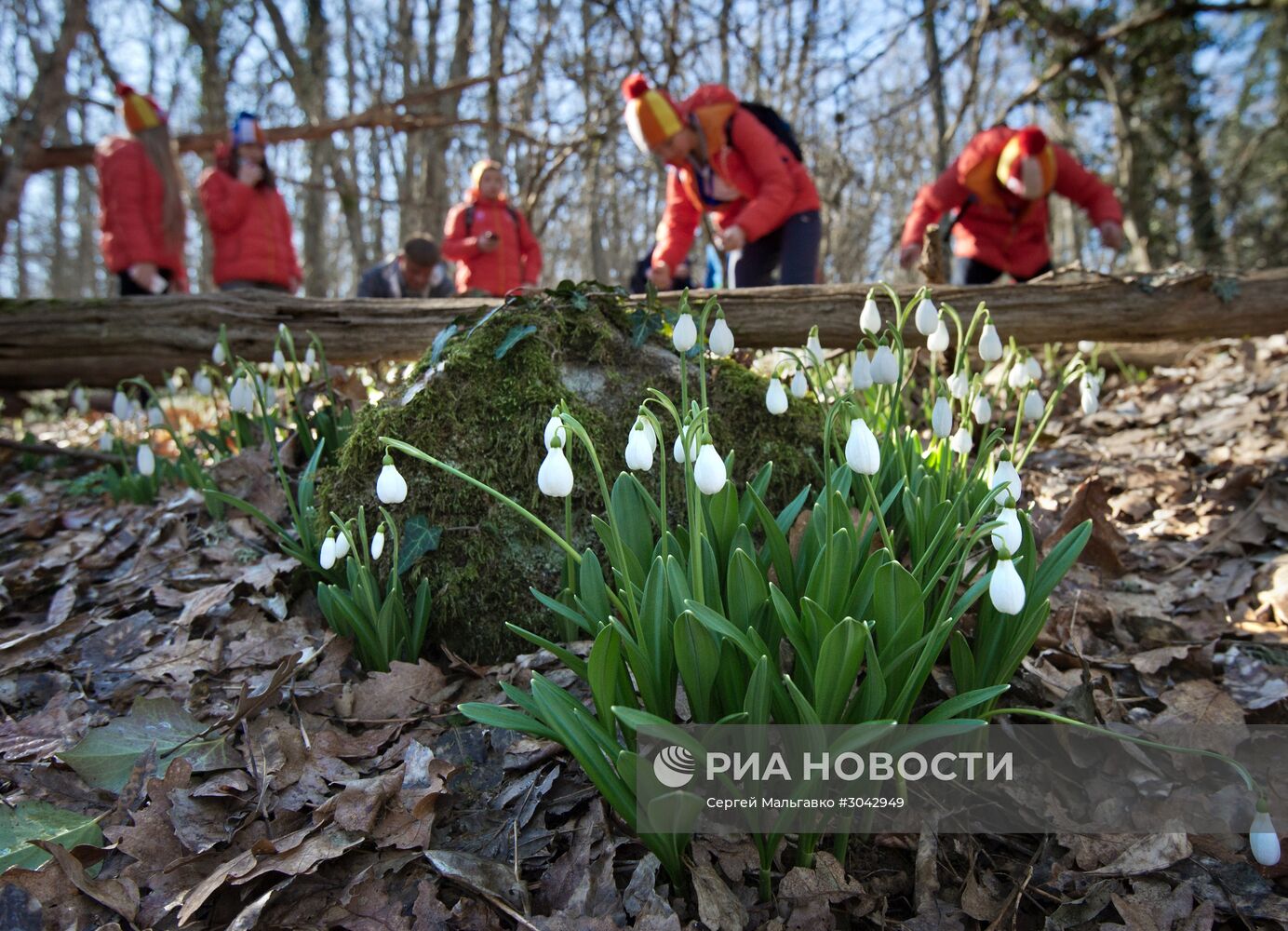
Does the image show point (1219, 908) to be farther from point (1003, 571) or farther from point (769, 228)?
point (769, 228)

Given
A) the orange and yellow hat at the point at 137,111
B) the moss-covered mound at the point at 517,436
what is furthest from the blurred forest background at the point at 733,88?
the moss-covered mound at the point at 517,436

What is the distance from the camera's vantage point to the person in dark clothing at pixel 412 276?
20.3 feet

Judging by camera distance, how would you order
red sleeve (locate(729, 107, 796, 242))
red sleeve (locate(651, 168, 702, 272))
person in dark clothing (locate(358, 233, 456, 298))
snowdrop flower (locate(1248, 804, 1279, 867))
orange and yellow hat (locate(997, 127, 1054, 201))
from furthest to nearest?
person in dark clothing (locate(358, 233, 456, 298))
red sleeve (locate(651, 168, 702, 272))
red sleeve (locate(729, 107, 796, 242))
orange and yellow hat (locate(997, 127, 1054, 201))
snowdrop flower (locate(1248, 804, 1279, 867))

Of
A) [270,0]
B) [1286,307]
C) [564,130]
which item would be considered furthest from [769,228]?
[270,0]

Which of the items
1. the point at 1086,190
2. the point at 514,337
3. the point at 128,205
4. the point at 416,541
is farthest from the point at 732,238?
the point at 128,205

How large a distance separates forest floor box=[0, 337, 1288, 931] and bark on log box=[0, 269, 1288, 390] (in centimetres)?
130

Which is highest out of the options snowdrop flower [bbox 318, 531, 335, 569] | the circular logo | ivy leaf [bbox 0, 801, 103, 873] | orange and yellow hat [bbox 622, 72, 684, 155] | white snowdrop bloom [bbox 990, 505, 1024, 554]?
orange and yellow hat [bbox 622, 72, 684, 155]

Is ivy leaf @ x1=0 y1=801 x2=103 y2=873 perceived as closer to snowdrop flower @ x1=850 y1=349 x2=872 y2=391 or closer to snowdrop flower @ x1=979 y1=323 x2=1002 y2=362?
snowdrop flower @ x1=850 y1=349 x2=872 y2=391

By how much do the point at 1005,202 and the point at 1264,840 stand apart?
4490 mm

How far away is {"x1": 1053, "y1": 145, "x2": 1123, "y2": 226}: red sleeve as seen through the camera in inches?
190

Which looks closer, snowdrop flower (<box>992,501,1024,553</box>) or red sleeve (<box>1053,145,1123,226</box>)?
snowdrop flower (<box>992,501,1024,553</box>)

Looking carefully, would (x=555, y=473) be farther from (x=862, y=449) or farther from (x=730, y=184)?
(x=730, y=184)

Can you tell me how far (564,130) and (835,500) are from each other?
9708 mm

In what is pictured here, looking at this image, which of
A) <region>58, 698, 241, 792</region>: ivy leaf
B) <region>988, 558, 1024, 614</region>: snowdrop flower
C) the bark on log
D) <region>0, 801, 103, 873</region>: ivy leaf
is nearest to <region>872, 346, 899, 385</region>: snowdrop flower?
<region>988, 558, 1024, 614</region>: snowdrop flower
